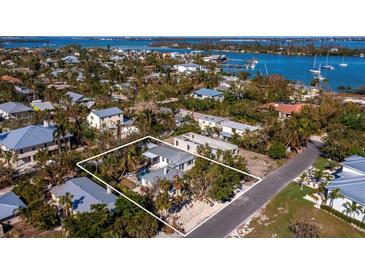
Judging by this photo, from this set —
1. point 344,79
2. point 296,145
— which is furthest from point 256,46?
point 296,145

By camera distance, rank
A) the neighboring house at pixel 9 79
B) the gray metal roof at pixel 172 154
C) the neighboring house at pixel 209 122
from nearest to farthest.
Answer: the gray metal roof at pixel 172 154 < the neighboring house at pixel 209 122 < the neighboring house at pixel 9 79

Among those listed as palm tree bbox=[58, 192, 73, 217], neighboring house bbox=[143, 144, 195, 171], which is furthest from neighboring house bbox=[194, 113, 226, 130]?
palm tree bbox=[58, 192, 73, 217]

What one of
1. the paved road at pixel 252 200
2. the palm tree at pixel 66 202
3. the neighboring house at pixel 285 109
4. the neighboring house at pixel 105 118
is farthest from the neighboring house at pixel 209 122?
the palm tree at pixel 66 202

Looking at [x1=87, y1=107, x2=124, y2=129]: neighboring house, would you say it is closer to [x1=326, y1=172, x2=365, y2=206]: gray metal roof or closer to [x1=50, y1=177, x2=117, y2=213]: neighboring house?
[x1=50, y1=177, x2=117, y2=213]: neighboring house

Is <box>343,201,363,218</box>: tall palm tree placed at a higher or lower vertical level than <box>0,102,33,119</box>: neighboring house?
lower

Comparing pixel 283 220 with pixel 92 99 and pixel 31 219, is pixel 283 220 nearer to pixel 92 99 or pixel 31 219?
pixel 31 219

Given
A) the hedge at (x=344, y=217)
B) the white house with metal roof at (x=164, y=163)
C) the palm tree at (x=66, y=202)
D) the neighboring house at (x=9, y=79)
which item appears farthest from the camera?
the neighboring house at (x=9, y=79)

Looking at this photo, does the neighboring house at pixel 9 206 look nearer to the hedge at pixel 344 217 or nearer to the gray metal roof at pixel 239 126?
the hedge at pixel 344 217
